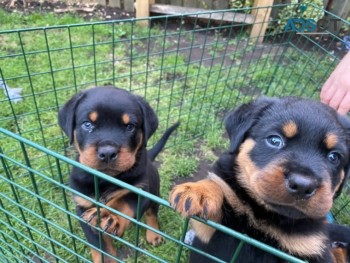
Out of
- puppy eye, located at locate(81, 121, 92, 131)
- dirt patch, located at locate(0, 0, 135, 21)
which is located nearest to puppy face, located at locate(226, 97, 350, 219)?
puppy eye, located at locate(81, 121, 92, 131)

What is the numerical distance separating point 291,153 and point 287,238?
0.44 meters

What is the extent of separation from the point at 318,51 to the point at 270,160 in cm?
390

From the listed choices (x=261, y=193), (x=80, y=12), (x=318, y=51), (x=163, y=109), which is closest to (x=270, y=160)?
(x=261, y=193)

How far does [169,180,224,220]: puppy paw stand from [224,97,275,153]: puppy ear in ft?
1.11

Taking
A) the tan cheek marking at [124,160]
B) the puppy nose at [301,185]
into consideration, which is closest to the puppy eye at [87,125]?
the tan cheek marking at [124,160]

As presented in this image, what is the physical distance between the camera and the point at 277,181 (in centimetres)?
144

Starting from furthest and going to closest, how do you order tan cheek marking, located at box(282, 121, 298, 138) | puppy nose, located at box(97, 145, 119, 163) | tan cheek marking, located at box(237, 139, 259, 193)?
1. puppy nose, located at box(97, 145, 119, 163)
2. tan cheek marking, located at box(237, 139, 259, 193)
3. tan cheek marking, located at box(282, 121, 298, 138)

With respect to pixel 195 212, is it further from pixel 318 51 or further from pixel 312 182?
pixel 318 51

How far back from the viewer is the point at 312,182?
54.4 inches

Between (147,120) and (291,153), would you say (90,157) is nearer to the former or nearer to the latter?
(147,120)

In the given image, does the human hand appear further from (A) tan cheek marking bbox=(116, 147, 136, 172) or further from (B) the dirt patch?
(B) the dirt patch

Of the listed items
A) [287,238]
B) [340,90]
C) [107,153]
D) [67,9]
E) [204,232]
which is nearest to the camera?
[287,238]

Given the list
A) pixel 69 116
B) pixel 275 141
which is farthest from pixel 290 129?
pixel 69 116

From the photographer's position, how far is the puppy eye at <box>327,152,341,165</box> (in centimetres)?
161
